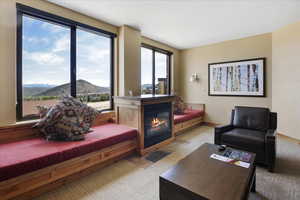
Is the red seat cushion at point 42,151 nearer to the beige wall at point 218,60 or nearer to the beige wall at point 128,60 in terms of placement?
the beige wall at point 128,60

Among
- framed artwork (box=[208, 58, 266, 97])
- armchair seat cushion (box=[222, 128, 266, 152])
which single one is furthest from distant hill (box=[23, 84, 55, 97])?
framed artwork (box=[208, 58, 266, 97])

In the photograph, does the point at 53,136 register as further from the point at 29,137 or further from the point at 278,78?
the point at 278,78

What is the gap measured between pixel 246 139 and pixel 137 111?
6.39ft

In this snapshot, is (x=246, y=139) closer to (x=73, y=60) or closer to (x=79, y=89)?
(x=79, y=89)

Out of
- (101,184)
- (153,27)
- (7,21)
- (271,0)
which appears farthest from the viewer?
(153,27)

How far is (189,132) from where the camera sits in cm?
440

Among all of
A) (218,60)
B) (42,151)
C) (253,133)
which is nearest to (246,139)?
(253,133)

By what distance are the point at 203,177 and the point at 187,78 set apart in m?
4.64

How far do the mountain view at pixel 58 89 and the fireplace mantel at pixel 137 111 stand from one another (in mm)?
528

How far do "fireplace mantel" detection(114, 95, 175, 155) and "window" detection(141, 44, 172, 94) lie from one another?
1.25 m

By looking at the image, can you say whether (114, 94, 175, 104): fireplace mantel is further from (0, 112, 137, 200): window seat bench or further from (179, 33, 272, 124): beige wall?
(179, 33, 272, 124): beige wall

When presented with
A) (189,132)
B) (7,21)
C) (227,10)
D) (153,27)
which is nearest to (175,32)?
(153,27)

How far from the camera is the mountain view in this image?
2.53 metres

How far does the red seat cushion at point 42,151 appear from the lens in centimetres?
157
